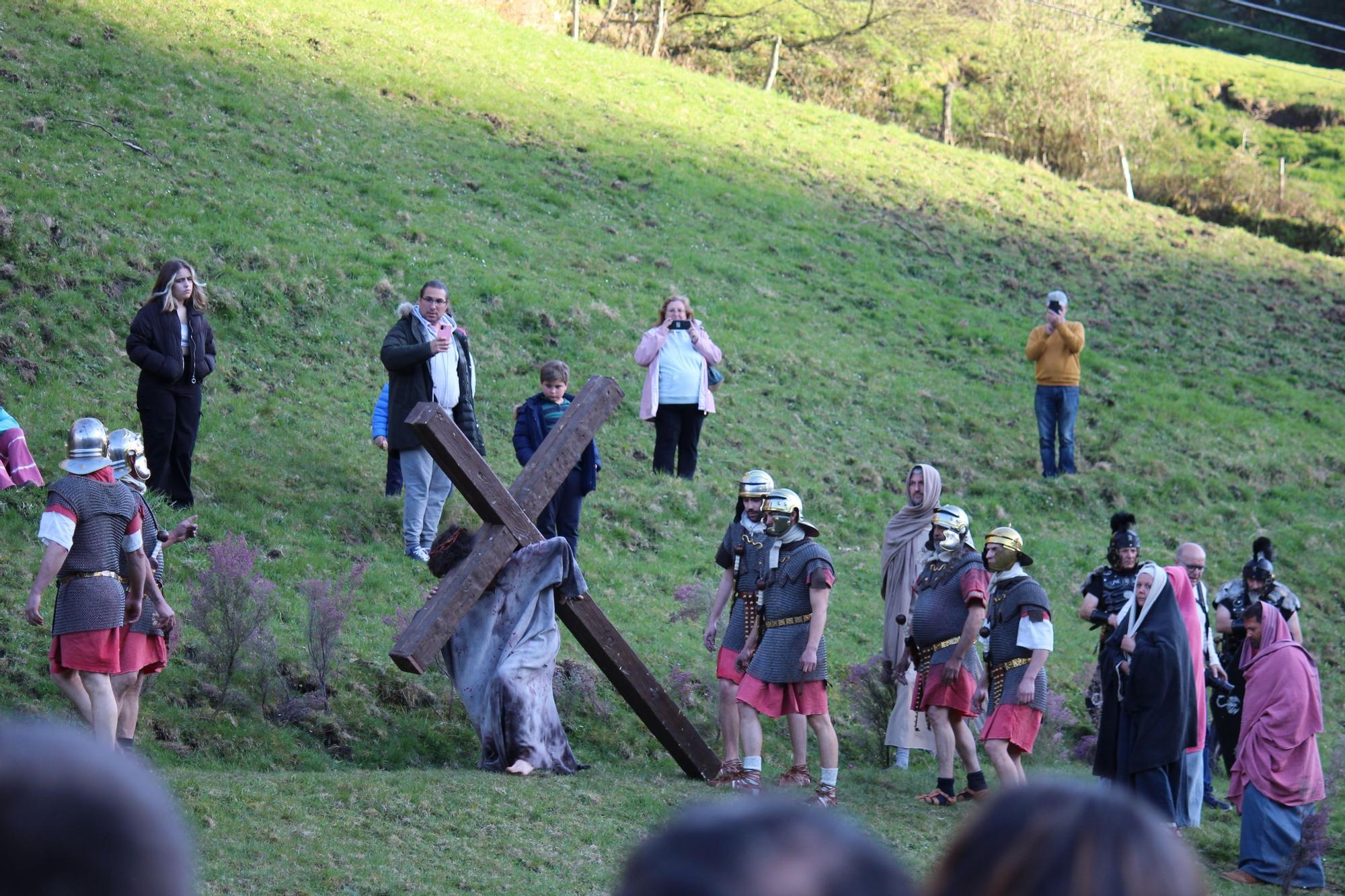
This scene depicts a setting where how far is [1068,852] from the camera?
4.75ft

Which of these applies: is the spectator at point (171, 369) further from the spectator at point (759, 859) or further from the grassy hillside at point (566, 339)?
the spectator at point (759, 859)

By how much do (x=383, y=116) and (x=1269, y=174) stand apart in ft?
89.9

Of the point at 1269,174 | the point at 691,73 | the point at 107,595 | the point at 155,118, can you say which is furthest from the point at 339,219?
the point at 1269,174

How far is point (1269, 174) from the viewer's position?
39.1m

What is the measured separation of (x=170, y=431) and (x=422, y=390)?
1.99 meters

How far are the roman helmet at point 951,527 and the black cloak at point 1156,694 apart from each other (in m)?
1.13

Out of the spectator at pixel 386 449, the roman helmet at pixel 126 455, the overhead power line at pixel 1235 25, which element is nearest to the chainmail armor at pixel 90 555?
the roman helmet at pixel 126 455

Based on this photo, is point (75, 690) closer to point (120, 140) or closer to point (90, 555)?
point (90, 555)

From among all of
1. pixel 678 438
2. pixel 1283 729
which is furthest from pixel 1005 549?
pixel 678 438

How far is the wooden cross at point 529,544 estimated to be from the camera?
7.55 meters

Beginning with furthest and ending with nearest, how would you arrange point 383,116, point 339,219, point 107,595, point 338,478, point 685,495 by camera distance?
point 383,116 → point 339,219 → point 685,495 → point 338,478 → point 107,595

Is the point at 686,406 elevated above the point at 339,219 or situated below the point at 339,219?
below

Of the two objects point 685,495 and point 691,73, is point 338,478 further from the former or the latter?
point 691,73

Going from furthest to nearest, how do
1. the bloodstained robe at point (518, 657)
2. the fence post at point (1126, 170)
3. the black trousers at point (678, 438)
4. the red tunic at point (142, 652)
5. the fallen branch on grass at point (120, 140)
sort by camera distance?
the fence post at point (1126, 170) < the fallen branch on grass at point (120, 140) < the black trousers at point (678, 438) < the bloodstained robe at point (518, 657) < the red tunic at point (142, 652)
